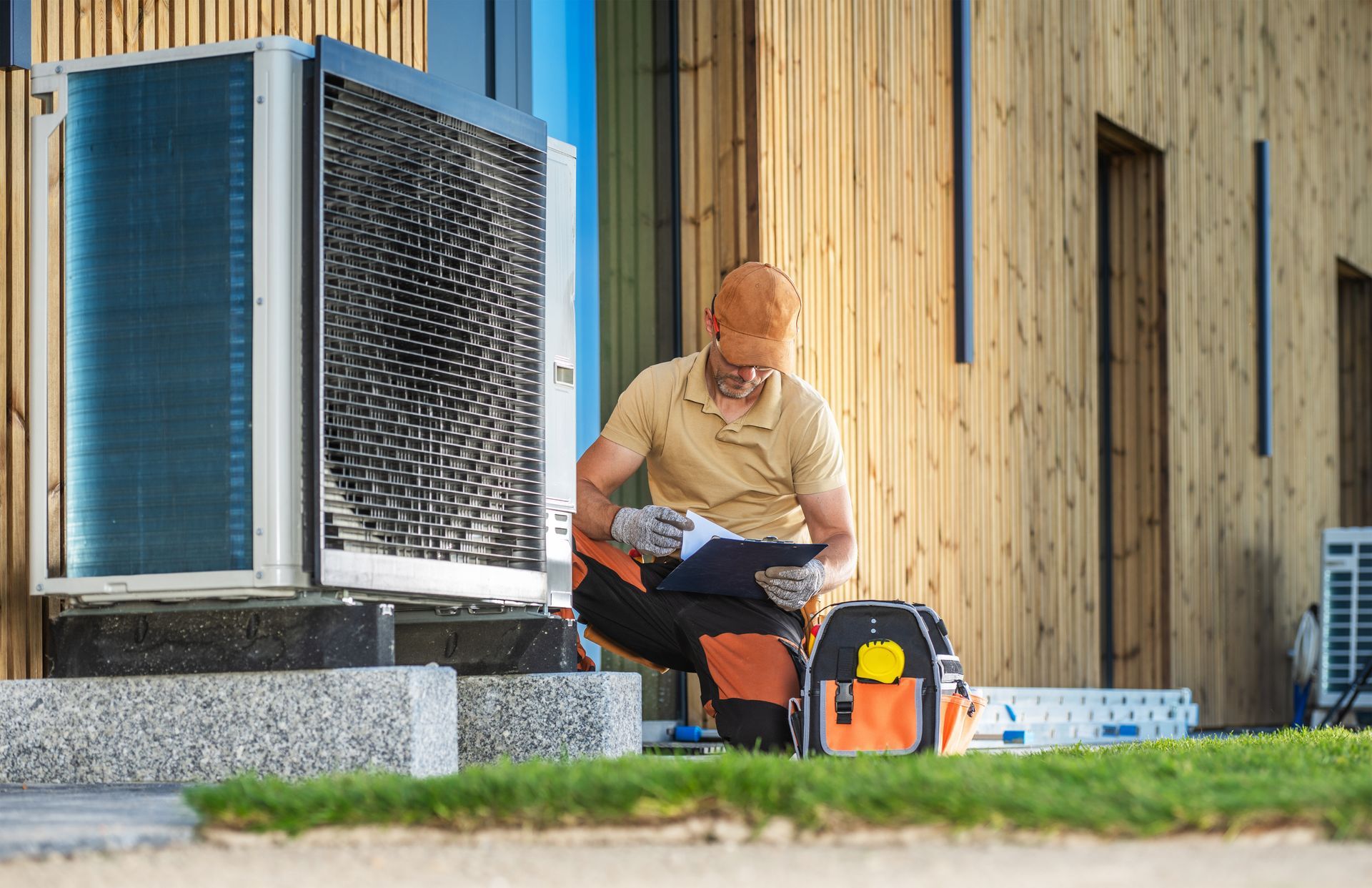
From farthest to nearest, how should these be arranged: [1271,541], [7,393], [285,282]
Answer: [1271,541]
[7,393]
[285,282]

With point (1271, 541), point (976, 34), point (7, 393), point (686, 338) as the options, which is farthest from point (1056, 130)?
point (7, 393)

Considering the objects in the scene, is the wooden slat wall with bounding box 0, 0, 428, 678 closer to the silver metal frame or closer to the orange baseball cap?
the silver metal frame

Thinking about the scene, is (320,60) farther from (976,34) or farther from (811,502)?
(976,34)

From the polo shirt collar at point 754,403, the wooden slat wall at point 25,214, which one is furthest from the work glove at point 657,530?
the wooden slat wall at point 25,214

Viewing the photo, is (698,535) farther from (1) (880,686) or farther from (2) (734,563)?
(1) (880,686)

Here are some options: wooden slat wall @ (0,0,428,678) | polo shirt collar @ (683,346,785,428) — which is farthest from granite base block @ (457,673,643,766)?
polo shirt collar @ (683,346,785,428)

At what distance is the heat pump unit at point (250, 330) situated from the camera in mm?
3262

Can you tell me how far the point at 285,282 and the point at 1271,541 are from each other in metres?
9.40

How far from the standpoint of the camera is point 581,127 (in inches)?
236

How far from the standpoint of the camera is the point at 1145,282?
9891 millimetres

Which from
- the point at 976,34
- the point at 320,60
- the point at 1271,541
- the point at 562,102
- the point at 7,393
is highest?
the point at 976,34

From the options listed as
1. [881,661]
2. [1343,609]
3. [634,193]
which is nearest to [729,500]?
[881,661]

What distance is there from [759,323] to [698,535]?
24.5 inches

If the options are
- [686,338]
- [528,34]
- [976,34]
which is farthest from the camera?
[976,34]
